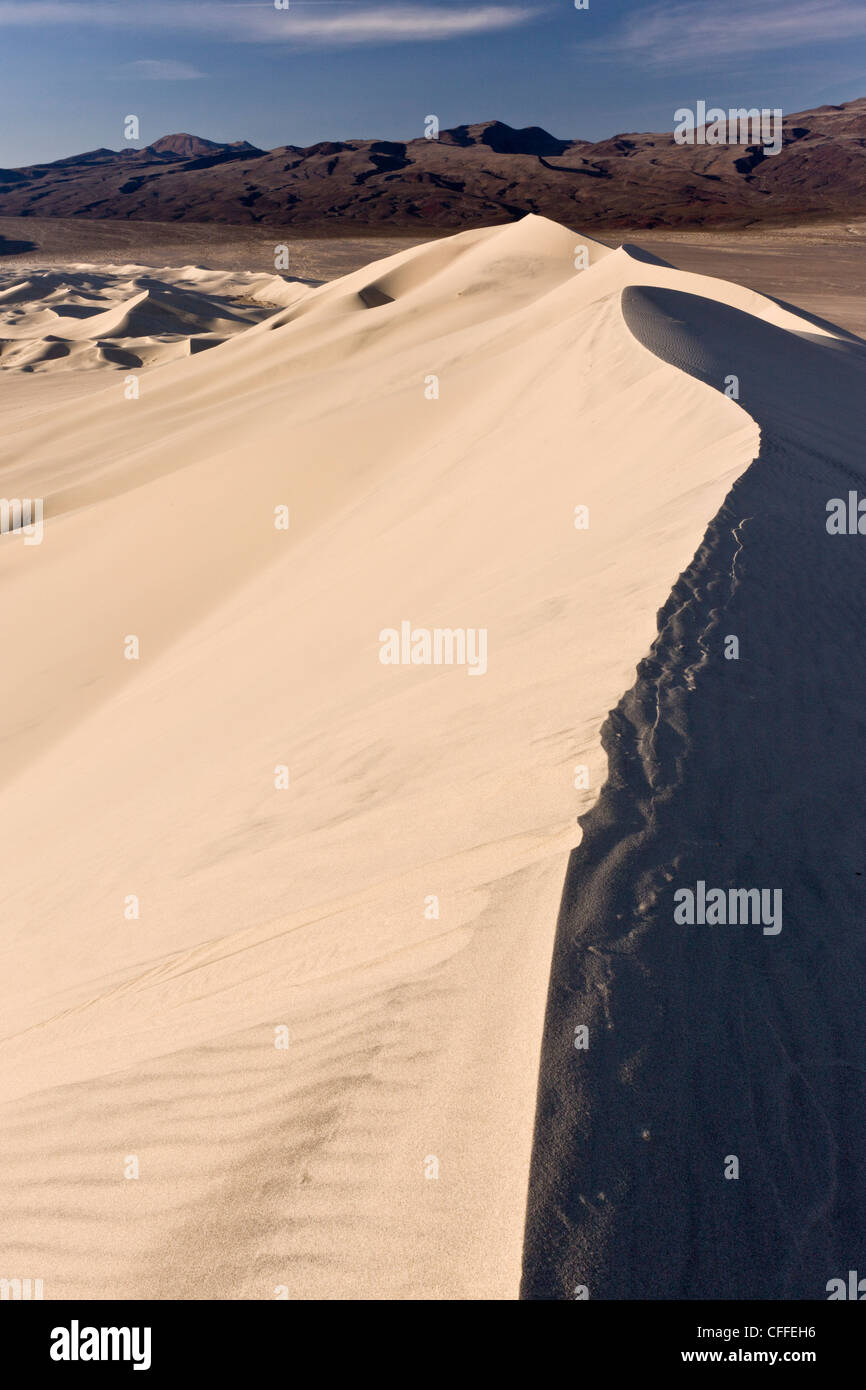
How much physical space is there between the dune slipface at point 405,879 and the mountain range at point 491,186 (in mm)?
53989

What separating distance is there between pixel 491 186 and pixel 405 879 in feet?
252

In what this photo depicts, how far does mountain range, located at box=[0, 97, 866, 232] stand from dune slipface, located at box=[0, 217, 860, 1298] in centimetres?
5399

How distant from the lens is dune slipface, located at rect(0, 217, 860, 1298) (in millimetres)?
2027

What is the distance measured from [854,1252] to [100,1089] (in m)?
1.85

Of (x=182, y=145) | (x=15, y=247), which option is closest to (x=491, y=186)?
(x=15, y=247)

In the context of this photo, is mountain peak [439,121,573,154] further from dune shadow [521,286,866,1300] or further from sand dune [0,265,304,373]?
dune shadow [521,286,866,1300]

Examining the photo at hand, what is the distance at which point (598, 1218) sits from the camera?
1.87 m

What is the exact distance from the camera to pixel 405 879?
2.90 m

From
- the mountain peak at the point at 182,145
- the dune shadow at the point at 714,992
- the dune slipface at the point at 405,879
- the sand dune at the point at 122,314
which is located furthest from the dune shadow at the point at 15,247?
the mountain peak at the point at 182,145

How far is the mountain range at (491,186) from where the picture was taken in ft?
199

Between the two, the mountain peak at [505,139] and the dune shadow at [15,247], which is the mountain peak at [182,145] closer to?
the mountain peak at [505,139]

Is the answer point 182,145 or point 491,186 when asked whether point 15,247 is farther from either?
point 182,145
